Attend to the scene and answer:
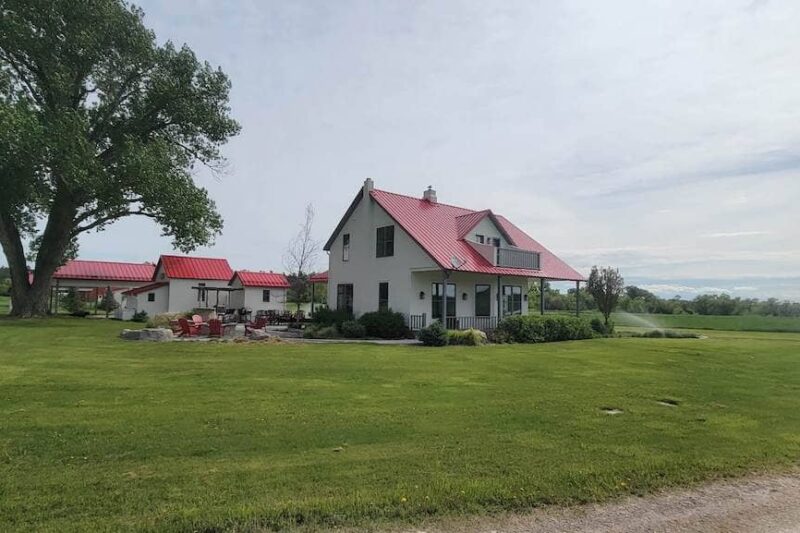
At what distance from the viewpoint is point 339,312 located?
26.3m

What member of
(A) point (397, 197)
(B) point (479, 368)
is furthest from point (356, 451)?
(A) point (397, 197)

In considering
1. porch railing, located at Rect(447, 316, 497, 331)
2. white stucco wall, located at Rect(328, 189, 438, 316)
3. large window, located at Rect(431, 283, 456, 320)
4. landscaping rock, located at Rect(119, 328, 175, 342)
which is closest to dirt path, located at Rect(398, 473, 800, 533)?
landscaping rock, located at Rect(119, 328, 175, 342)

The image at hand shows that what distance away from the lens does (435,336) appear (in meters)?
19.8

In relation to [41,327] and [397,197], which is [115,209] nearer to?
[41,327]

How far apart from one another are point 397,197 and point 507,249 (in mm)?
6532

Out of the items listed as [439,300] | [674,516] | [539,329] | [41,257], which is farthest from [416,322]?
[41,257]

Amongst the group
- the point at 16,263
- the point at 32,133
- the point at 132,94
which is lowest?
the point at 16,263

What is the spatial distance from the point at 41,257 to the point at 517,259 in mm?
26345

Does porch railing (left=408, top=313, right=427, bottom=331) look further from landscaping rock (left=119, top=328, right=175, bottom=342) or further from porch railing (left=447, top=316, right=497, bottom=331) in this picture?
landscaping rock (left=119, top=328, right=175, bottom=342)

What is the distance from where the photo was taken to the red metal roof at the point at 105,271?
41469 millimetres

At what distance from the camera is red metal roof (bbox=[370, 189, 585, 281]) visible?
2416cm

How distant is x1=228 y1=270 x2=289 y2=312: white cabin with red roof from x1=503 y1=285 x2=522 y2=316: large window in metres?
17.9

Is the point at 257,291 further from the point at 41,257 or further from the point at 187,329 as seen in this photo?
the point at 187,329

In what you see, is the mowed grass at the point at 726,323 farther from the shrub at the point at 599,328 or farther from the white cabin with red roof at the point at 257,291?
the white cabin with red roof at the point at 257,291
